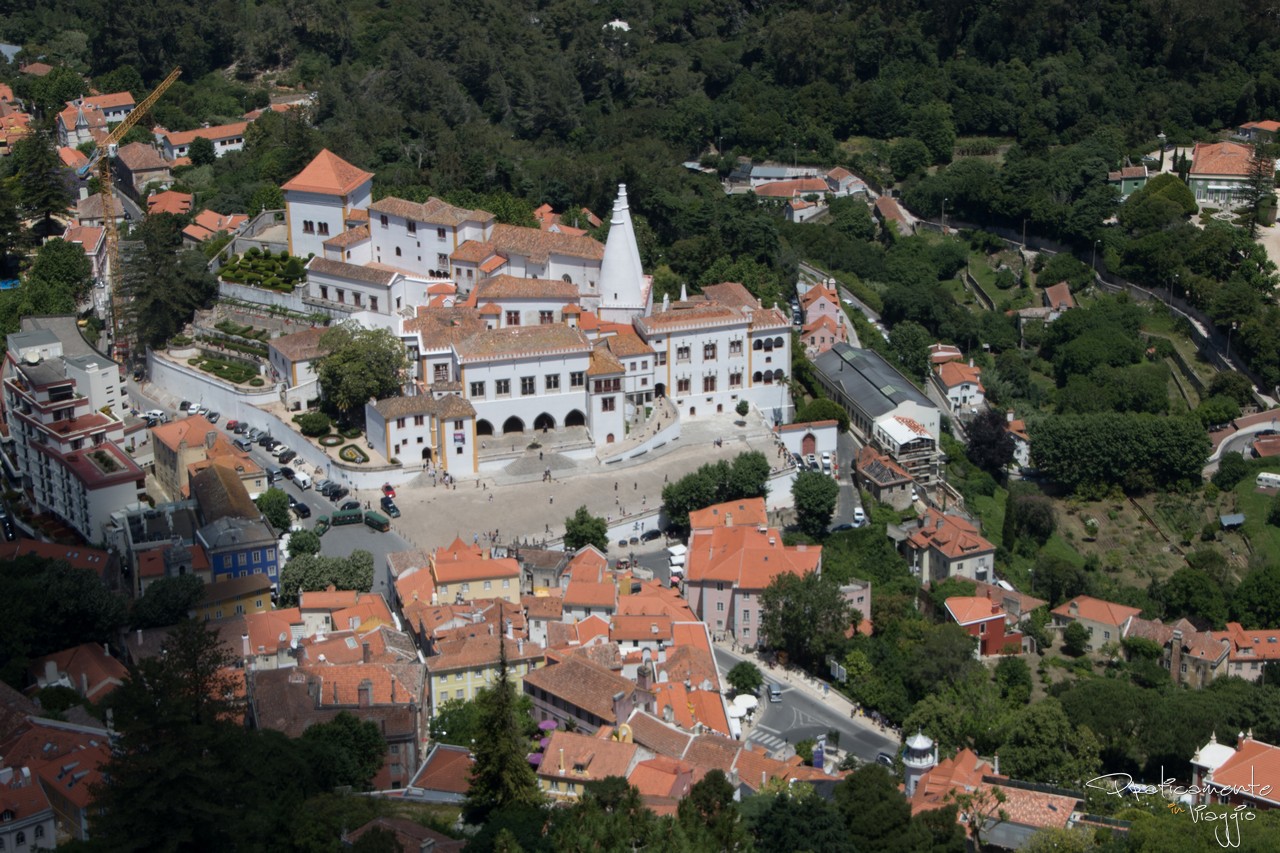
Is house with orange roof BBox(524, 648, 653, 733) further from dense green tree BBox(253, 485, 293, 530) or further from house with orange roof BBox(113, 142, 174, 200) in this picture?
house with orange roof BBox(113, 142, 174, 200)

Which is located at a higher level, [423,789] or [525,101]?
[525,101]

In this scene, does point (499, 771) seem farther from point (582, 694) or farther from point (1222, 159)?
point (1222, 159)

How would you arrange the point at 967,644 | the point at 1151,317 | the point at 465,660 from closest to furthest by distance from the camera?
the point at 465,660
the point at 967,644
the point at 1151,317

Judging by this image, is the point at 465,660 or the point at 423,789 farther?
the point at 465,660

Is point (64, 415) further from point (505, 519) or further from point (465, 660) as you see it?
point (465, 660)

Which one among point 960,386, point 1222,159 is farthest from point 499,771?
point 1222,159

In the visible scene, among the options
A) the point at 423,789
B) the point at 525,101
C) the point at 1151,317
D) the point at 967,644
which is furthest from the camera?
the point at 525,101

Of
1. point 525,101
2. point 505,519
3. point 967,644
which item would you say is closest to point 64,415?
point 505,519
